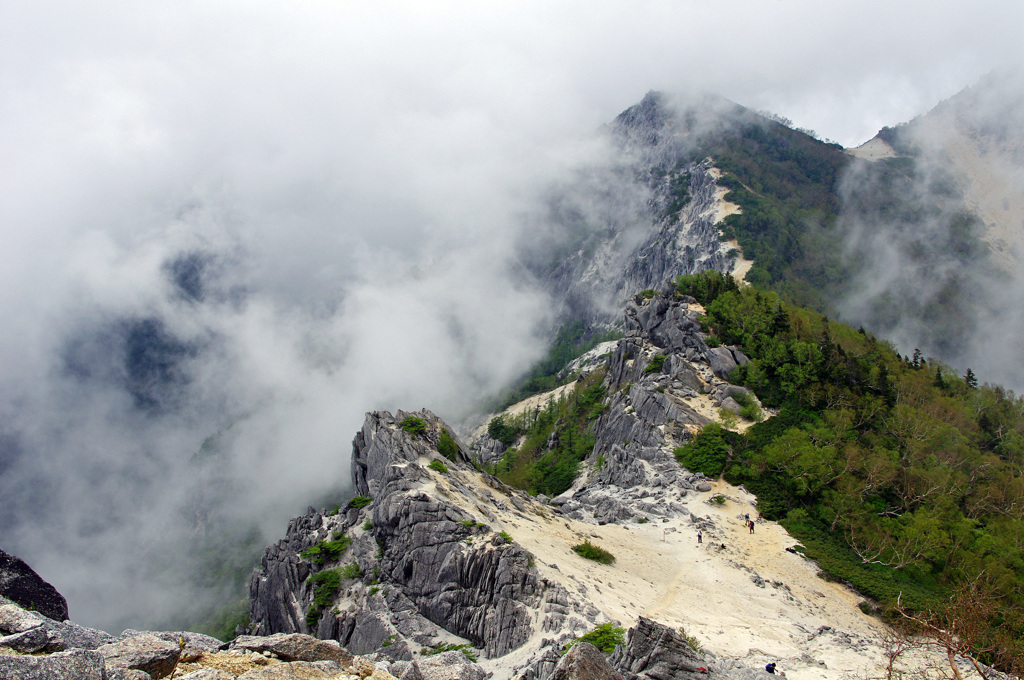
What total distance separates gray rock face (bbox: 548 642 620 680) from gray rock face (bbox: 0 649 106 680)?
8645mm

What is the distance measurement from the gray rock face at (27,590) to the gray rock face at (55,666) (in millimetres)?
5954

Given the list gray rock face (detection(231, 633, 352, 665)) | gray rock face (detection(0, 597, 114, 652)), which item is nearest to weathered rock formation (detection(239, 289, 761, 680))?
gray rock face (detection(231, 633, 352, 665))

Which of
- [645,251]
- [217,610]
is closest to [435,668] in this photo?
[217,610]

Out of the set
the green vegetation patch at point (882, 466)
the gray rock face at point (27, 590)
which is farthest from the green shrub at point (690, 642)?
the gray rock face at point (27, 590)

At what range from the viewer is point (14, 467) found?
551 feet

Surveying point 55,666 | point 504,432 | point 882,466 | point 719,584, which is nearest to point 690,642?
point 719,584

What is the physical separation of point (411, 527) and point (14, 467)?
20548 cm

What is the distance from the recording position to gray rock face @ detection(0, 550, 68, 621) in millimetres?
12031

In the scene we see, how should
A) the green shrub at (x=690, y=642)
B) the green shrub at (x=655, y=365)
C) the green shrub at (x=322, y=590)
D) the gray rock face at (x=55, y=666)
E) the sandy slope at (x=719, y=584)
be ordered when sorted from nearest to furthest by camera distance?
the gray rock face at (x=55, y=666) → the green shrub at (x=690, y=642) → the sandy slope at (x=719, y=584) → the green shrub at (x=322, y=590) → the green shrub at (x=655, y=365)

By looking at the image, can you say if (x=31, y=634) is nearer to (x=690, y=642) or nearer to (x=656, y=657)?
(x=656, y=657)

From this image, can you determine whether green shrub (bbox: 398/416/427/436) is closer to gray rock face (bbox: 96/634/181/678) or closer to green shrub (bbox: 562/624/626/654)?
green shrub (bbox: 562/624/626/654)

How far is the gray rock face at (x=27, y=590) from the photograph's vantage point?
12031mm

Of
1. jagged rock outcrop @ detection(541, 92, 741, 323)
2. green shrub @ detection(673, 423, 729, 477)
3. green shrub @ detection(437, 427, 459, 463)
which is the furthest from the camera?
jagged rock outcrop @ detection(541, 92, 741, 323)

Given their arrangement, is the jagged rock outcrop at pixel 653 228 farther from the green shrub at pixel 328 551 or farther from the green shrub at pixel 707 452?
the green shrub at pixel 328 551
